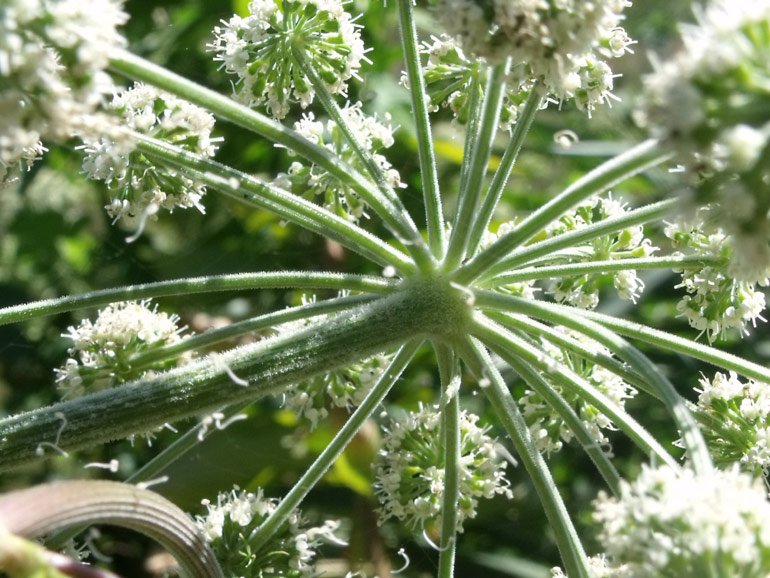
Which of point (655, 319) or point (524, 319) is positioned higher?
point (655, 319)

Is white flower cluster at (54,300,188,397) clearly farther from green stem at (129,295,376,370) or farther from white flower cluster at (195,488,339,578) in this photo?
white flower cluster at (195,488,339,578)

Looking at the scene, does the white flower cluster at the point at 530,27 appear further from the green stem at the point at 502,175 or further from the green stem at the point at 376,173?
the green stem at the point at 376,173

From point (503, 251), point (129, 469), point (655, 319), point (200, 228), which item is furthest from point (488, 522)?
point (503, 251)

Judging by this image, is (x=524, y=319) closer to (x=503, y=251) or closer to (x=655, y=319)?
(x=503, y=251)

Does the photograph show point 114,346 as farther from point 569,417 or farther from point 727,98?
point 727,98

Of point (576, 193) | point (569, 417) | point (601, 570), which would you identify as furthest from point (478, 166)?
point (601, 570)

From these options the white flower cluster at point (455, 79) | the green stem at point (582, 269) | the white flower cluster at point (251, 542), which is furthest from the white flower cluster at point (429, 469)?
the white flower cluster at point (455, 79)

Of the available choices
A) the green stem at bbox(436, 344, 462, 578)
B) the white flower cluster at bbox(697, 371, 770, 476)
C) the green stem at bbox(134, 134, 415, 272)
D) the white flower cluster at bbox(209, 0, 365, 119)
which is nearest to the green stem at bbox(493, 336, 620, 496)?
the green stem at bbox(436, 344, 462, 578)
